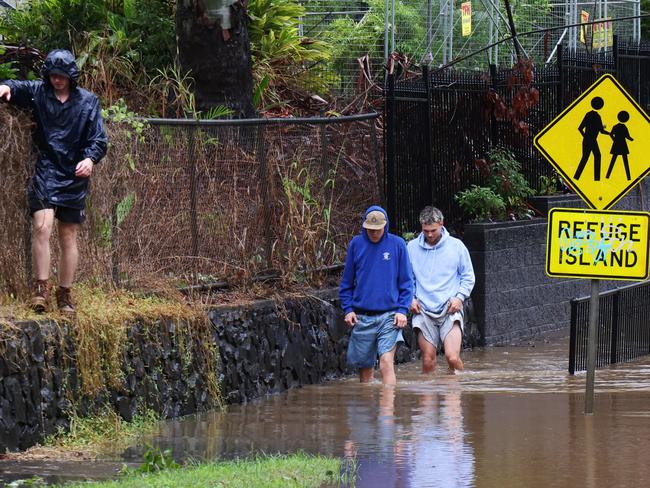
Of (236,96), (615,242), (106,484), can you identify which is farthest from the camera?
(236,96)

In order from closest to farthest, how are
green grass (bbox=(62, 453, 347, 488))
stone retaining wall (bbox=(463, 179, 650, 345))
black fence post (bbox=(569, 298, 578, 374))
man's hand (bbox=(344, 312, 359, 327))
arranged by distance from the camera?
green grass (bbox=(62, 453, 347, 488))
man's hand (bbox=(344, 312, 359, 327))
black fence post (bbox=(569, 298, 578, 374))
stone retaining wall (bbox=(463, 179, 650, 345))

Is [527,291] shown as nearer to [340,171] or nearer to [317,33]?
[340,171]

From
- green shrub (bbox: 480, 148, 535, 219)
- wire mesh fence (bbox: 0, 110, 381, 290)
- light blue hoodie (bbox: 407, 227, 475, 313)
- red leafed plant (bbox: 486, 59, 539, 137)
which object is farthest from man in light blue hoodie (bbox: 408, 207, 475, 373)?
red leafed plant (bbox: 486, 59, 539, 137)

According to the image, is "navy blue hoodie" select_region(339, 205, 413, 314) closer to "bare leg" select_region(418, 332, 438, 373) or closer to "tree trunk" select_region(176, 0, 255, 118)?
"bare leg" select_region(418, 332, 438, 373)

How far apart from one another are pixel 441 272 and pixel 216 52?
363 cm

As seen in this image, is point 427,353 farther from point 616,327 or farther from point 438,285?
point 616,327

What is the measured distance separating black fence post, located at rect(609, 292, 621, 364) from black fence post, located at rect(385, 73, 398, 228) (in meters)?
2.88

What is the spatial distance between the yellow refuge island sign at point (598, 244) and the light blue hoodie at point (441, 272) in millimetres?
2784

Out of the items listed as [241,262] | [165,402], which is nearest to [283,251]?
[241,262]

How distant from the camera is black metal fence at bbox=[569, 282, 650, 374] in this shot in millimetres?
15164

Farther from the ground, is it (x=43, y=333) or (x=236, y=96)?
(x=236, y=96)

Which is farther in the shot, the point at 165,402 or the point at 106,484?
the point at 165,402

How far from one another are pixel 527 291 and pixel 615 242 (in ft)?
27.0

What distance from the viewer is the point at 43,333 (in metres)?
10.2
